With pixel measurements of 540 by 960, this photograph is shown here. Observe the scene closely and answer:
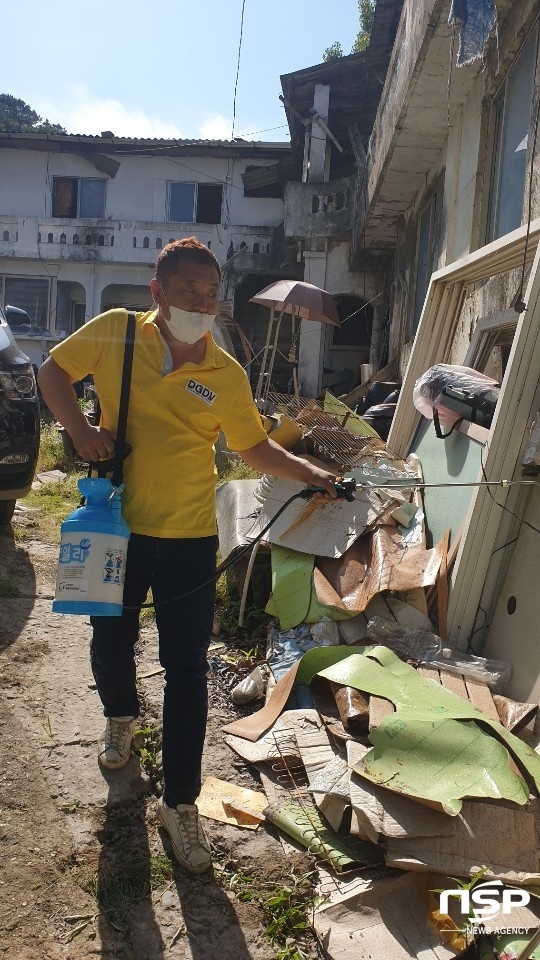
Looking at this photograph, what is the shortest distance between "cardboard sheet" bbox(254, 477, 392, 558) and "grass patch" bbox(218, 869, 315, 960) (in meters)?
1.86

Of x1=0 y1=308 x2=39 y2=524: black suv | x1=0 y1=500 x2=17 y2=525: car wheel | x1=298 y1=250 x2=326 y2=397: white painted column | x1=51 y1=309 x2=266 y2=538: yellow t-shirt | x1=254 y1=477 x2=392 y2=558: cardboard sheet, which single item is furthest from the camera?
x1=298 y1=250 x2=326 y2=397: white painted column

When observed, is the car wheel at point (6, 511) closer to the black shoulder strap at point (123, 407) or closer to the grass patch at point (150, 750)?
the grass patch at point (150, 750)

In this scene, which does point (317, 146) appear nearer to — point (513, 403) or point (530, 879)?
point (513, 403)

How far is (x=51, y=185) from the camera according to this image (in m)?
18.8

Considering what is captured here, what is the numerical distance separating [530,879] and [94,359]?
191cm

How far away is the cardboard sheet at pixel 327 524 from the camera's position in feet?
12.5

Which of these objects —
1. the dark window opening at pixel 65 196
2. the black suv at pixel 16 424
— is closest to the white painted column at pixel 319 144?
the dark window opening at pixel 65 196

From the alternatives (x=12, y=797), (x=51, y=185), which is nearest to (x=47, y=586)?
(x=12, y=797)

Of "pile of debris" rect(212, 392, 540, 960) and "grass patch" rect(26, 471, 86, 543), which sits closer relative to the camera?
"pile of debris" rect(212, 392, 540, 960)

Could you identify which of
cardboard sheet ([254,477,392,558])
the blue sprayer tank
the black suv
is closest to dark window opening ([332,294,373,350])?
the black suv

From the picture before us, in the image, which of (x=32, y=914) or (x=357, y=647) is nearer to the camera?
(x=32, y=914)

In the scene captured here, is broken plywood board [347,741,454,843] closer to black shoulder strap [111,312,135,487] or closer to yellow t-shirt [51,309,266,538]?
yellow t-shirt [51,309,266,538]

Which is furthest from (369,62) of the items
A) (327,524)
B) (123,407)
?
(123,407)

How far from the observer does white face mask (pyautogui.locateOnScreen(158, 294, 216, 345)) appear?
7.06 ft
